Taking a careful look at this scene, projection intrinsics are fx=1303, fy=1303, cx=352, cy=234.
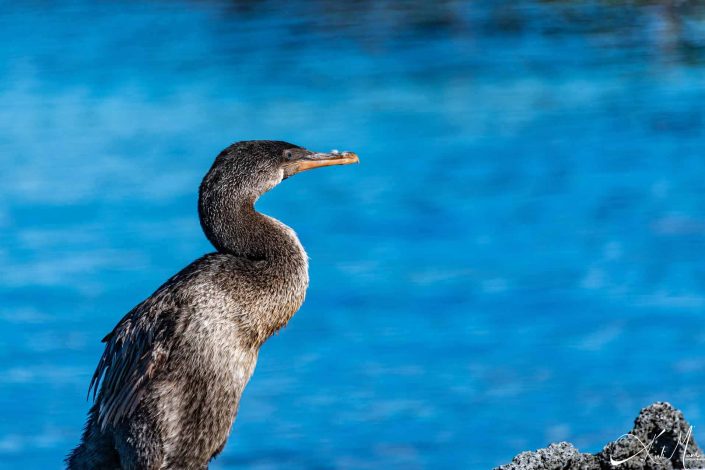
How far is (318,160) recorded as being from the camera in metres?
4.95

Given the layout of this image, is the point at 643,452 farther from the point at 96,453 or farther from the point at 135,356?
the point at 96,453

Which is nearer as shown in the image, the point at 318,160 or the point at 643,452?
the point at 643,452

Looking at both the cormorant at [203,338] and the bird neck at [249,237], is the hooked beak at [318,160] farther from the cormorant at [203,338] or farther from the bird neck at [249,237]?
the bird neck at [249,237]

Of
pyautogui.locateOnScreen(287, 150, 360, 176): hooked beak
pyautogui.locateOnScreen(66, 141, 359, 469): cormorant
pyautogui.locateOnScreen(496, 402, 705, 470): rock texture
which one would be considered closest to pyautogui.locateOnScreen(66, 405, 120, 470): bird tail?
pyautogui.locateOnScreen(66, 141, 359, 469): cormorant

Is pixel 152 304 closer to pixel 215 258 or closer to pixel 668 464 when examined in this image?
pixel 215 258

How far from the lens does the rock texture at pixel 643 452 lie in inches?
174

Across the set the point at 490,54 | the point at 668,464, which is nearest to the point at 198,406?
the point at 668,464

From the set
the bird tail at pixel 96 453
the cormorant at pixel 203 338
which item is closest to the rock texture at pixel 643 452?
the cormorant at pixel 203 338

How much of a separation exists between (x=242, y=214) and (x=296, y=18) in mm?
11366

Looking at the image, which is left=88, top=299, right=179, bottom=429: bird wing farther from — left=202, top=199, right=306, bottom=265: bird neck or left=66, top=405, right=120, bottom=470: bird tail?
left=202, top=199, right=306, bottom=265: bird neck

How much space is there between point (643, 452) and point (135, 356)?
179cm

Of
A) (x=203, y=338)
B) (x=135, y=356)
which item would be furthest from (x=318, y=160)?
(x=135, y=356)

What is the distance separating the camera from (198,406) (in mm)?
4562

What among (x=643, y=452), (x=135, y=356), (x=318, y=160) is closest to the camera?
(x=643, y=452)
